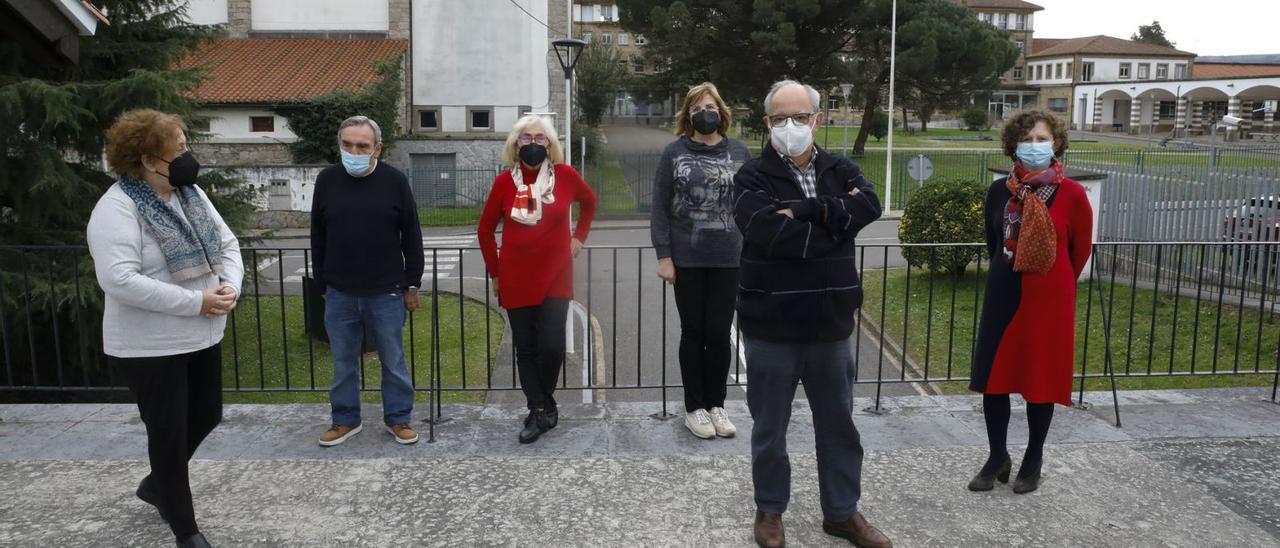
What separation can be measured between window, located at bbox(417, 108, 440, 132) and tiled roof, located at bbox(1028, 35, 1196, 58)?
6198 centimetres

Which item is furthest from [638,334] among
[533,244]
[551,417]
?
[533,244]

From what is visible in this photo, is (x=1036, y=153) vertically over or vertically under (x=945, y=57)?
under

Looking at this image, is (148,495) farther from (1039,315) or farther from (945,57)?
(945,57)

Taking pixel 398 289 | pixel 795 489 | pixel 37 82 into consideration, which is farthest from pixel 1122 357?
pixel 37 82

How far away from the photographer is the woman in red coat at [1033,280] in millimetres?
4180

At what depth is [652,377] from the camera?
999cm

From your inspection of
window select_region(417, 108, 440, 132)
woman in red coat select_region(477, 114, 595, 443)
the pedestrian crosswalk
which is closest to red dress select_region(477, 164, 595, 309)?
woman in red coat select_region(477, 114, 595, 443)

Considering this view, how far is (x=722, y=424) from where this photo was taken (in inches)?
202

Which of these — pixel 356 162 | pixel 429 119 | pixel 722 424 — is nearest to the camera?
pixel 356 162

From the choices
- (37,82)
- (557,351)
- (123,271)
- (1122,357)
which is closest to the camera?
(123,271)

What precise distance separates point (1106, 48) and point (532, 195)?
83867 mm

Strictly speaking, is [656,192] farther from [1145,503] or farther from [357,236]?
[1145,503]

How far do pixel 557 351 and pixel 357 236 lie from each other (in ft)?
3.85

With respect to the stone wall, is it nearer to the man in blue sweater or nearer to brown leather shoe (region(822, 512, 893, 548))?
the man in blue sweater
